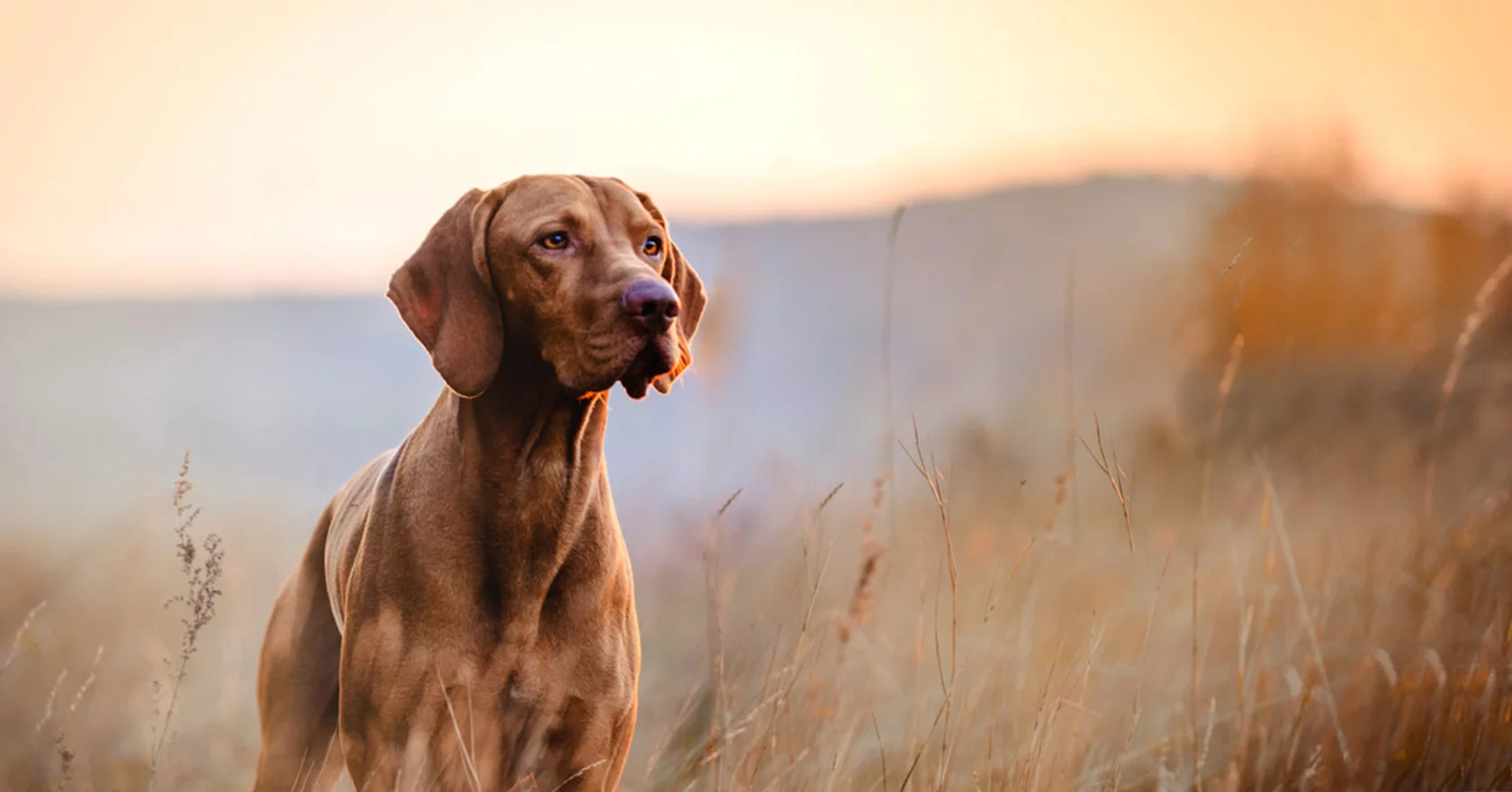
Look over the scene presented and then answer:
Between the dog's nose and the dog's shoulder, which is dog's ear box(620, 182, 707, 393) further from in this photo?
the dog's shoulder

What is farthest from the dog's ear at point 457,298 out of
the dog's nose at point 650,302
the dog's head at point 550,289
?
the dog's nose at point 650,302

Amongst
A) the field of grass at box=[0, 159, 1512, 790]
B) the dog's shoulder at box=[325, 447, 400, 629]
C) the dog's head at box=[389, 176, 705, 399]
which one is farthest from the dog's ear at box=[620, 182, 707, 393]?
the dog's shoulder at box=[325, 447, 400, 629]

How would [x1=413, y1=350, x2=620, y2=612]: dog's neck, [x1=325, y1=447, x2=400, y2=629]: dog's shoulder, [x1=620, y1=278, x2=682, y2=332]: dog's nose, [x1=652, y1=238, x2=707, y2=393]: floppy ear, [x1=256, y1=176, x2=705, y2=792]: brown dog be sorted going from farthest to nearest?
[x1=652, y1=238, x2=707, y2=393]: floppy ear, [x1=325, y1=447, x2=400, y2=629]: dog's shoulder, [x1=413, y1=350, x2=620, y2=612]: dog's neck, [x1=256, y1=176, x2=705, y2=792]: brown dog, [x1=620, y1=278, x2=682, y2=332]: dog's nose

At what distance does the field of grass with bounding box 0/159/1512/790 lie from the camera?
4.19 metres

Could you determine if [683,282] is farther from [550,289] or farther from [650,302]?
[650,302]

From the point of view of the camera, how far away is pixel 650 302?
3.48 metres

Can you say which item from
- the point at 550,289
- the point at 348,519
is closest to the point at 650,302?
the point at 550,289

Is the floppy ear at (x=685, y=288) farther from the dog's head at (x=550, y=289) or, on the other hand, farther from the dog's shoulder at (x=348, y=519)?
the dog's shoulder at (x=348, y=519)

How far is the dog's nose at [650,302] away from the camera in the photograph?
348cm

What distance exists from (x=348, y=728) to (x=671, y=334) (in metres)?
1.49

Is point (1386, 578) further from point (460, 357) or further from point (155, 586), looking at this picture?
point (155, 586)

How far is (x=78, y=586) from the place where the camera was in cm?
755

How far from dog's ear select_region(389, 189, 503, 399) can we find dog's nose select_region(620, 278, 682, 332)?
495 mm

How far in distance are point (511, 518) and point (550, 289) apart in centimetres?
69
